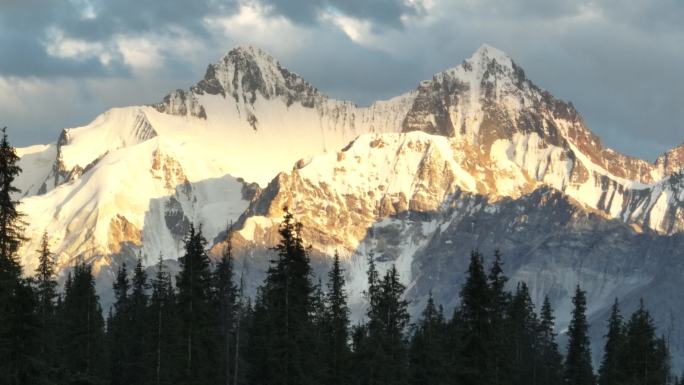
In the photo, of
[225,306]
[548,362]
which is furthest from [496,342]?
[548,362]

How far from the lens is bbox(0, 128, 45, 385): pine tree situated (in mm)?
87875

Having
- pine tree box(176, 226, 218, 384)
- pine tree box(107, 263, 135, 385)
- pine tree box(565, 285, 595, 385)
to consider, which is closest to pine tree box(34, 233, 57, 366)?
pine tree box(176, 226, 218, 384)

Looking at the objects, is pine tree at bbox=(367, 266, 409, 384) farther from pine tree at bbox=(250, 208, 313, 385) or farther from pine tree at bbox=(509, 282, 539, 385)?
pine tree at bbox=(509, 282, 539, 385)

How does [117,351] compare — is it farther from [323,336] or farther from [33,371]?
[33,371]

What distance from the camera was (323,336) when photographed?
134 metres

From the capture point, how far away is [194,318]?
116125mm

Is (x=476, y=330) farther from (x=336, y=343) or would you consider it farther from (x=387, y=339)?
(x=336, y=343)

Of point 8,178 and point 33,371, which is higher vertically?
point 8,178

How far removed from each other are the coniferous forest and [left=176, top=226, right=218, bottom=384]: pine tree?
0.09 m

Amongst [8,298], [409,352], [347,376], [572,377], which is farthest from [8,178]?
[572,377]

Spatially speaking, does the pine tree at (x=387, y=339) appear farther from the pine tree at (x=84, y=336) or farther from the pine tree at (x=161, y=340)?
the pine tree at (x=84, y=336)

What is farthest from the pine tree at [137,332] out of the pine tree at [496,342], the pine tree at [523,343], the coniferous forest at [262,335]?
the pine tree at [523,343]

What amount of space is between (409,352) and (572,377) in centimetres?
2293

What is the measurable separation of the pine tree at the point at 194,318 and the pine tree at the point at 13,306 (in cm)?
2582
